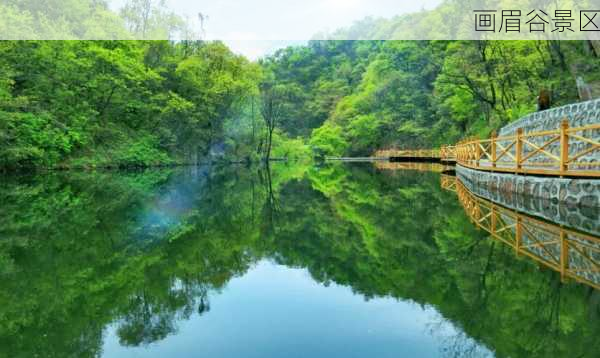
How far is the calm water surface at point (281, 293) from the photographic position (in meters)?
2.57

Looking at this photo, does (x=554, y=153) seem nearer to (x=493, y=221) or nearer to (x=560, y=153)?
(x=560, y=153)

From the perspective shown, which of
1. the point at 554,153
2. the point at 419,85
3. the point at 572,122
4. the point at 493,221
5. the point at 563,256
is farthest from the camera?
the point at 419,85

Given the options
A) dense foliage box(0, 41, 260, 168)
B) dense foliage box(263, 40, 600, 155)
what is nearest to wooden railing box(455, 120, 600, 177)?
dense foliage box(263, 40, 600, 155)

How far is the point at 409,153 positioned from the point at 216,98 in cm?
1790

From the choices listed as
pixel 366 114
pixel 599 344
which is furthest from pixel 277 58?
pixel 599 344

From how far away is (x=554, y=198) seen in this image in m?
7.83

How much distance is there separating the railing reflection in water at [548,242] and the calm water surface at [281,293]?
6.8 inches

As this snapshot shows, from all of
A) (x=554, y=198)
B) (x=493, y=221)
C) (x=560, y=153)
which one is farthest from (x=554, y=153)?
(x=493, y=221)

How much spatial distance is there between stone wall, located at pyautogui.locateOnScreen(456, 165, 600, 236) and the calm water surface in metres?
1.37

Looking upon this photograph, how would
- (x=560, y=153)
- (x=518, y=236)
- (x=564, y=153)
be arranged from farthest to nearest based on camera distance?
(x=560, y=153), (x=564, y=153), (x=518, y=236)

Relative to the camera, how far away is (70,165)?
24.9 m

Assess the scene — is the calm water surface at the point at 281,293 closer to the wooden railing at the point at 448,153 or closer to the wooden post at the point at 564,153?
the wooden post at the point at 564,153

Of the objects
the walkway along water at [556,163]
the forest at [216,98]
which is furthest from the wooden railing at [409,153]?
the walkway along water at [556,163]

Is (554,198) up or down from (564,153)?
down
